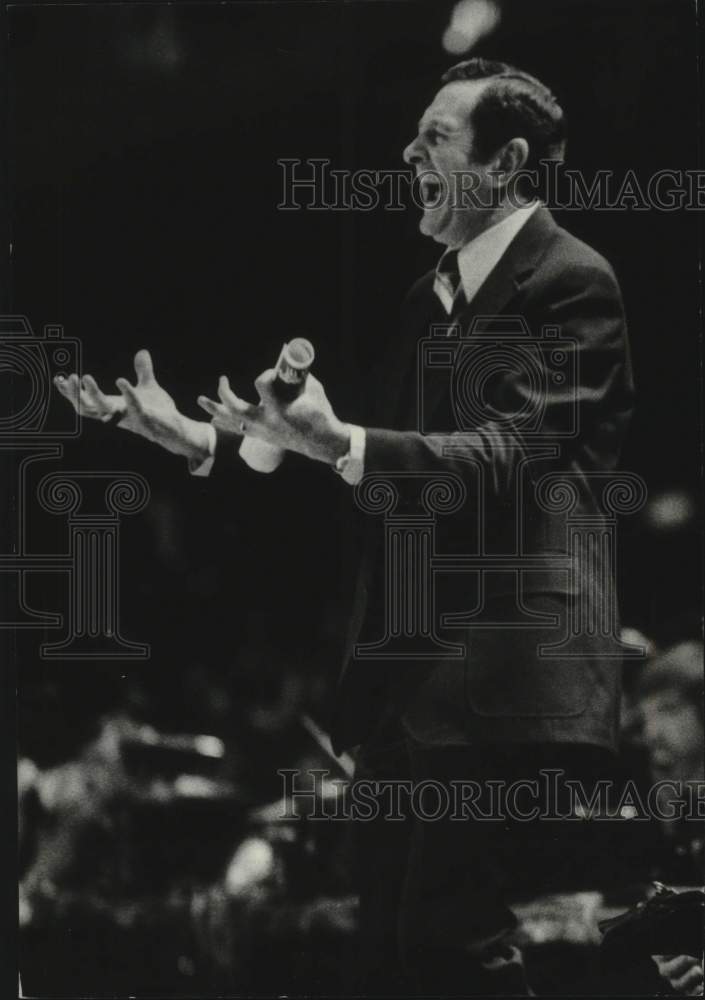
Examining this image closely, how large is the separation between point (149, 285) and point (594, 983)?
357cm

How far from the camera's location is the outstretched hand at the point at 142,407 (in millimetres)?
6281

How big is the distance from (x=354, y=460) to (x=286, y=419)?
0.34 meters

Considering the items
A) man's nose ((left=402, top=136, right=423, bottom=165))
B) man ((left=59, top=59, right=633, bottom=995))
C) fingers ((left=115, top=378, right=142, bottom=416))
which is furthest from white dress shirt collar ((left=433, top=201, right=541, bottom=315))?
fingers ((left=115, top=378, right=142, bottom=416))

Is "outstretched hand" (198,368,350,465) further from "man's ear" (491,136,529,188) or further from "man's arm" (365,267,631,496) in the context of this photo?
"man's ear" (491,136,529,188)

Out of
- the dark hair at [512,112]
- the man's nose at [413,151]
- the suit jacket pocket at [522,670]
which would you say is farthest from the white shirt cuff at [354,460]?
the dark hair at [512,112]

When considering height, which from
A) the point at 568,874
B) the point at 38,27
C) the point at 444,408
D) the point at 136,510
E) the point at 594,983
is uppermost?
the point at 38,27

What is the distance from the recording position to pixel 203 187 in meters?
6.31

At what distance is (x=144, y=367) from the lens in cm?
629

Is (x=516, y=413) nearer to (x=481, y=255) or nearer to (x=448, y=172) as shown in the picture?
(x=481, y=255)

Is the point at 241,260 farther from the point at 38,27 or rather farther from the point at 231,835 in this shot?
the point at 231,835

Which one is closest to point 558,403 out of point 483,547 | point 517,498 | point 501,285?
point 517,498

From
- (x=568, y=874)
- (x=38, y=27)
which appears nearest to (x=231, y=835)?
(x=568, y=874)

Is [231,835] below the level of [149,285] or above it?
below

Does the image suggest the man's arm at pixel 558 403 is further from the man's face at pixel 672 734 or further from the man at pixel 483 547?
the man's face at pixel 672 734
